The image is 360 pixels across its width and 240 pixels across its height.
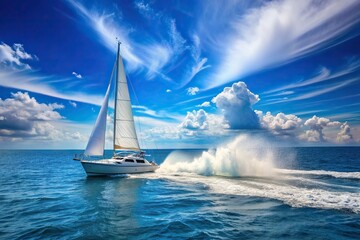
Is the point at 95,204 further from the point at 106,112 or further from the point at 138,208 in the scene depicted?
the point at 106,112

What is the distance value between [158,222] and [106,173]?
890 inches

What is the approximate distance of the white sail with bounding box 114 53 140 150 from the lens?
38.3 meters

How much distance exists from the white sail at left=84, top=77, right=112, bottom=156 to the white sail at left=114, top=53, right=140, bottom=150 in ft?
8.54

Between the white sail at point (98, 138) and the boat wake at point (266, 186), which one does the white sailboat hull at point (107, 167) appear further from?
the boat wake at point (266, 186)

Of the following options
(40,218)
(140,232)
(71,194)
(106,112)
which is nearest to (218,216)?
(140,232)

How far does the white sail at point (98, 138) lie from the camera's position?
3418 centimetres

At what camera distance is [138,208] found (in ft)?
58.0

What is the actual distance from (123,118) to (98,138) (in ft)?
20.2

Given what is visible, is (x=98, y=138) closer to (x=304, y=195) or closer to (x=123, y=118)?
(x=123, y=118)

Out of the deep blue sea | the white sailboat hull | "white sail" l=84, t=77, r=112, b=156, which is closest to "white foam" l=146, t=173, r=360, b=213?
the deep blue sea

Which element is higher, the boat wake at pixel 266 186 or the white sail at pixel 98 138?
the white sail at pixel 98 138

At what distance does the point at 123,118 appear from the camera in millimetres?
39094

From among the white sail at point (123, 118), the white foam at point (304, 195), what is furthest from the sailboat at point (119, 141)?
the white foam at point (304, 195)

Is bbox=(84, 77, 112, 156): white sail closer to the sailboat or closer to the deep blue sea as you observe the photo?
the sailboat
